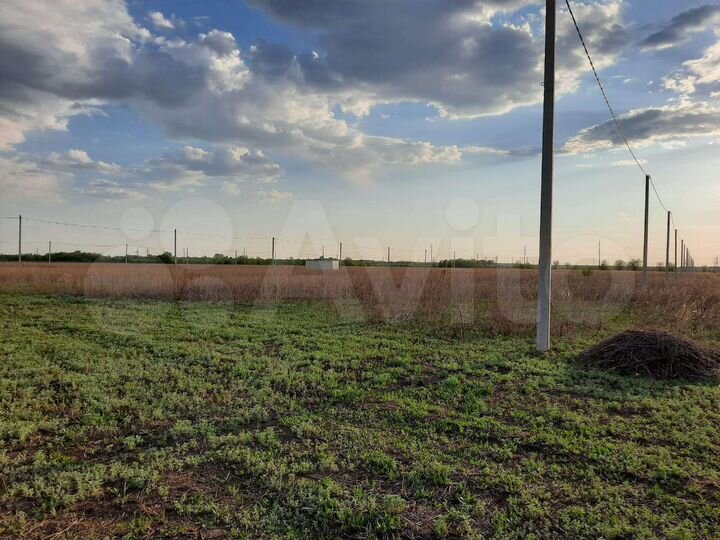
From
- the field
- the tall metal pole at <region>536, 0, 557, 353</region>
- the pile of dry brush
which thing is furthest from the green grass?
the tall metal pole at <region>536, 0, 557, 353</region>

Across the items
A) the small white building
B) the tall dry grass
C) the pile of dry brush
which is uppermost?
the small white building

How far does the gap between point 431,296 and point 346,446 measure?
902 centimetres

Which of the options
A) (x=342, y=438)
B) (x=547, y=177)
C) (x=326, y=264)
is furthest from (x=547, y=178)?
(x=326, y=264)

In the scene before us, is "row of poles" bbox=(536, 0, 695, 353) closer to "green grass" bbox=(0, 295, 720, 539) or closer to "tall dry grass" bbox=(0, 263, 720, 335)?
"green grass" bbox=(0, 295, 720, 539)

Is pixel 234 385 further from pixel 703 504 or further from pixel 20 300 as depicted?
pixel 20 300

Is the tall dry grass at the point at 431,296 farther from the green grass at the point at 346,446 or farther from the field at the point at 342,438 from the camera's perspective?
the green grass at the point at 346,446

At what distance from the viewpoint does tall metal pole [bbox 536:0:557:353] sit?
695 centimetres

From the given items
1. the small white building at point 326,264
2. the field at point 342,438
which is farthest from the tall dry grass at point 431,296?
the small white building at point 326,264

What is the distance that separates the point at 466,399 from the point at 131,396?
3375mm

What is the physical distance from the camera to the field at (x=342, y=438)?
2.51 meters

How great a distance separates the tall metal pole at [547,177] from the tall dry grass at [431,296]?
53.8 inches

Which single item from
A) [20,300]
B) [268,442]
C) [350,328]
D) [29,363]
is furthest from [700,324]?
[20,300]

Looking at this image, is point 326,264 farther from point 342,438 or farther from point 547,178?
point 342,438

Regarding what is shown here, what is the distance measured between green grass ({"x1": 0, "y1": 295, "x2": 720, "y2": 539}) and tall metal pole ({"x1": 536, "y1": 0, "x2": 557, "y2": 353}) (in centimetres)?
62
